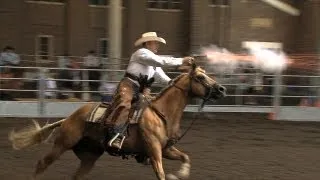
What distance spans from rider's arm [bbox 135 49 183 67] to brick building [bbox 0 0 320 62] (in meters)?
22.8

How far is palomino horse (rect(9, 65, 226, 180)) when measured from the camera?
22.6 ft

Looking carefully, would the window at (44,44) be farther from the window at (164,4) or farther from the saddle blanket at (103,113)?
the saddle blanket at (103,113)

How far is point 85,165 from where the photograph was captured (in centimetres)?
763

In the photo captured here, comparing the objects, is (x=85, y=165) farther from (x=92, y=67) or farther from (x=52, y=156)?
(x=92, y=67)

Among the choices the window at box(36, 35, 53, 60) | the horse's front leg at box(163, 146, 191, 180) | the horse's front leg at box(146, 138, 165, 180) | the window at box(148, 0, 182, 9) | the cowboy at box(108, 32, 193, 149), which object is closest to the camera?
the horse's front leg at box(146, 138, 165, 180)

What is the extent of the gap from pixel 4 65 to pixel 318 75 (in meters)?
9.01

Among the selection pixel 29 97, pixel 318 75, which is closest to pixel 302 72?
pixel 318 75

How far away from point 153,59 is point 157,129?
80 centimetres

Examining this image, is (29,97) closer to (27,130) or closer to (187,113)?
(187,113)

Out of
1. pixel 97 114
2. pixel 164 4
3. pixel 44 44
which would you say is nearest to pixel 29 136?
pixel 97 114

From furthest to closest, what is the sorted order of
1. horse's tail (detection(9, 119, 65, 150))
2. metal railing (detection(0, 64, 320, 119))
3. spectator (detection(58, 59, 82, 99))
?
spectator (detection(58, 59, 82, 99)), metal railing (detection(0, 64, 320, 119)), horse's tail (detection(9, 119, 65, 150))

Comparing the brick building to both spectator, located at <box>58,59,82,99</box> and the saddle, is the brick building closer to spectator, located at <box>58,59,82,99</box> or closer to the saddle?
spectator, located at <box>58,59,82,99</box>

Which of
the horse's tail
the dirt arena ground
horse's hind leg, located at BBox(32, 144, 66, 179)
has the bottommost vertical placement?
the dirt arena ground

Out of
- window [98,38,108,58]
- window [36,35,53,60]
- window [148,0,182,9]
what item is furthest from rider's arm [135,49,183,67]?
window [148,0,182,9]
